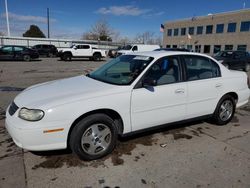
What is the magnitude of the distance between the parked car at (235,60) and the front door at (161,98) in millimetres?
12746

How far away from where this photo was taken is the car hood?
286 centimetres

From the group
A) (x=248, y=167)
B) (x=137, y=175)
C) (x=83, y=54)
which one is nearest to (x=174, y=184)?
(x=137, y=175)

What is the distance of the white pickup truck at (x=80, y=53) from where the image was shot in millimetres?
23328

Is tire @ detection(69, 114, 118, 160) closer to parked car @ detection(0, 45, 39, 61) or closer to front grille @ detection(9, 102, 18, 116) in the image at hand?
front grille @ detection(9, 102, 18, 116)

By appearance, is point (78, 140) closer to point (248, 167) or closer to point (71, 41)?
point (248, 167)

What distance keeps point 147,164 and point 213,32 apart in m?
46.3

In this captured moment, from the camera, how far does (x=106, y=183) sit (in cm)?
266

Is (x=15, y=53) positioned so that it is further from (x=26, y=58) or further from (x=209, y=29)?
(x=209, y=29)

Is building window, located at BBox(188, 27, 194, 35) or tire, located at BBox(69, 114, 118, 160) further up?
building window, located at BBox(188, 27, 194, 35)

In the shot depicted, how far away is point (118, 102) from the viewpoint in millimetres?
3127

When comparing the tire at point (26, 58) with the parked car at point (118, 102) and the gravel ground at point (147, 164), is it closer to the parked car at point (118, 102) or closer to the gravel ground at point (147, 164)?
the gravel ground at point (147, 164)

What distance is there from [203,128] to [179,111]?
1.04 metres

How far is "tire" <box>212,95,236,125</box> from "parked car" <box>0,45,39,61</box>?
66.8 ft

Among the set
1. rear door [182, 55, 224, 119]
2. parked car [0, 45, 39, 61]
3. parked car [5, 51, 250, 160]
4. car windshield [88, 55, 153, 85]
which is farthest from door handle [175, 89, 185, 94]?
parked car [0, 45, 39, 61]
